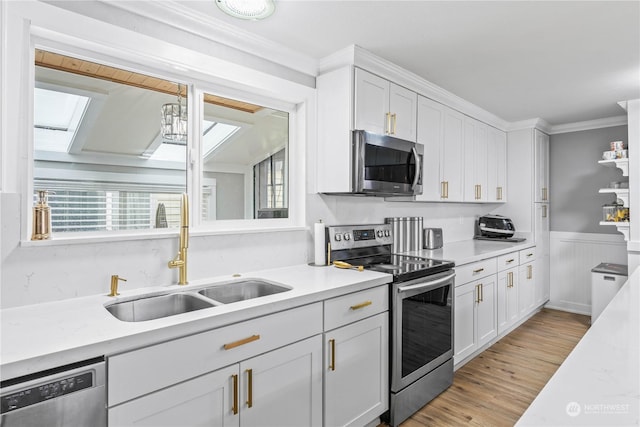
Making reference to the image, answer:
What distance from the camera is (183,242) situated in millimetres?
1829

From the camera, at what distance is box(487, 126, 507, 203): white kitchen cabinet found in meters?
4.06

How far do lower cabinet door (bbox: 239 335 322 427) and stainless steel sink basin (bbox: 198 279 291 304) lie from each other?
36cm

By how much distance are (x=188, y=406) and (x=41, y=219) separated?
987 mm

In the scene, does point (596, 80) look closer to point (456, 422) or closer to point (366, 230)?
point (366, 230)

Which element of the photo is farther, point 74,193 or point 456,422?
point 456,422

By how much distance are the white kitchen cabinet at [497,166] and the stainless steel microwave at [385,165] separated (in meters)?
1.69

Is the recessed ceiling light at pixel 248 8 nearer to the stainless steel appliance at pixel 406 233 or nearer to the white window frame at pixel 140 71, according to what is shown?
the white window frame at pixel 140 71

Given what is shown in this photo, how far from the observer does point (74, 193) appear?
1682 mm

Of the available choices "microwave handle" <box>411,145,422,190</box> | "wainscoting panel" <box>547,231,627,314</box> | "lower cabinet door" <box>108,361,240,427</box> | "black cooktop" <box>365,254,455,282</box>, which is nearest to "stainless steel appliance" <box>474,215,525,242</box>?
"wainscoting panel" <box>547,231,627,314</box>

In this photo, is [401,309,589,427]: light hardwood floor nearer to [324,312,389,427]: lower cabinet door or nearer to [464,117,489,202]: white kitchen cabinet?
[324,312,389,427]: lower cabinet door

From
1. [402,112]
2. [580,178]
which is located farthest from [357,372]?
[580,178]

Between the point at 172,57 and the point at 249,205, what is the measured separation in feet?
3.09

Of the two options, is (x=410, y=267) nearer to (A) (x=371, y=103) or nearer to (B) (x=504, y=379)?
(A) (x=371, y=103)

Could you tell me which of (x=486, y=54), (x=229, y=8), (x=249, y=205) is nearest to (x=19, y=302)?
(x=249, y=205)
